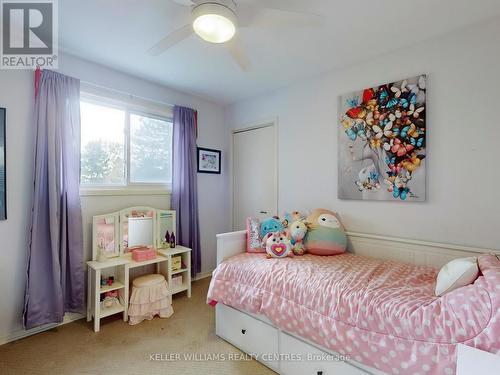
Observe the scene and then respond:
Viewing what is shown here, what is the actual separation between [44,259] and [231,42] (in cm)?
234

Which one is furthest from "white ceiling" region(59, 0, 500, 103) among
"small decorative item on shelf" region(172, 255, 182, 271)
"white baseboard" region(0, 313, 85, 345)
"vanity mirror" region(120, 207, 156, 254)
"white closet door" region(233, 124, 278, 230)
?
"white baseboard" region(0, 313, 85, 345)

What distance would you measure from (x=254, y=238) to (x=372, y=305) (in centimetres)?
123

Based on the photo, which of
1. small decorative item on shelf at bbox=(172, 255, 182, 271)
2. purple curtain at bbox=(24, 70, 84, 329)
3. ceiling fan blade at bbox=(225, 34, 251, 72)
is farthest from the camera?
small decorative item on shelf at bbox=(172, 255, 182, 271)

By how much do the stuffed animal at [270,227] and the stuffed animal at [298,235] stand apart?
4.8 inches

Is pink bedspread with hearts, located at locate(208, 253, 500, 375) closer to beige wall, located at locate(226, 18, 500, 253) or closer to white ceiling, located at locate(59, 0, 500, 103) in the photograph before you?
beige wall, located at locate(226, 18, 500, 253)

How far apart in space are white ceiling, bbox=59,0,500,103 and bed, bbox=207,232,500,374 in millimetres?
1694

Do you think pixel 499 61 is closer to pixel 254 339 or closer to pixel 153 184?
pixel 254 339

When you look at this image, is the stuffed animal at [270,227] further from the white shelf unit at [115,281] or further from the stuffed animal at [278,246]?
the white shelf unit at [115,281]

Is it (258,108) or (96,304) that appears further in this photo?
(258,108)

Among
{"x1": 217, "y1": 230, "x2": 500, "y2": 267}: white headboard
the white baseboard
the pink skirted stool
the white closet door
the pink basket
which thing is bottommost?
the white baseboard

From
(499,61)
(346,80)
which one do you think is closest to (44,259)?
(346,80)

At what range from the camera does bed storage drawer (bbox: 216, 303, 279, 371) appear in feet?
5.93

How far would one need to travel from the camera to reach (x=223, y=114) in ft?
12.6

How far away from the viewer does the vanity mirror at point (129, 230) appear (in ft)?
8.19
